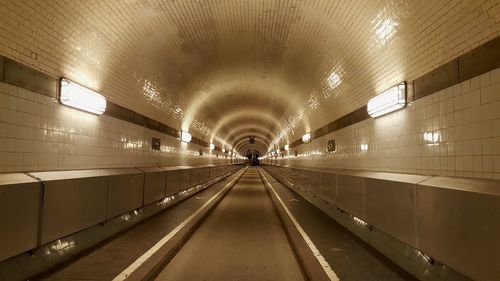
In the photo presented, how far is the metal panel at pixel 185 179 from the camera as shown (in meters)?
13.6

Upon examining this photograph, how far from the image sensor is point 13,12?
15.3ft

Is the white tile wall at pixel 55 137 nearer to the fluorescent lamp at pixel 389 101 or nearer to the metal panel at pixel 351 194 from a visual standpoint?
the metal panel at pixel 351 194

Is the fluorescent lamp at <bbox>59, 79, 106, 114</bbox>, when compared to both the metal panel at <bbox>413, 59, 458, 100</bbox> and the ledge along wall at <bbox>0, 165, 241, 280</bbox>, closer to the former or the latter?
the ledge along wall at <bbox>0, 165, 241, 280</bbox>

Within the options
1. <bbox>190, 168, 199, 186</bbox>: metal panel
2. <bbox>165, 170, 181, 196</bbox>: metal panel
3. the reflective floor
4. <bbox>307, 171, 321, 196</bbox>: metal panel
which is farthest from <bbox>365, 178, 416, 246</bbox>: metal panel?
<bbox>190, 168, 199, 186</bbox>: metal panel

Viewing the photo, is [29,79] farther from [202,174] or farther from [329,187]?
[202,174]

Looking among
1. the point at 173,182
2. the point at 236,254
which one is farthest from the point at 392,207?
the point at 173,182

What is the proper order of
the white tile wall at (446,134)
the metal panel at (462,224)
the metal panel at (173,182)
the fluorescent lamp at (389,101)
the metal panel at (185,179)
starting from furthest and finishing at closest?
the metal panel at (185,179) < the metal panel at (173,182) < the fluorescent lamp at (389,101) < the white tile wall at (446,134) < the metal panel at (462,224)

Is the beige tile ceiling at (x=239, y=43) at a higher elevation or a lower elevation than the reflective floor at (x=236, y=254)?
higher

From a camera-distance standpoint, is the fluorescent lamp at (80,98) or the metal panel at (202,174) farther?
the metal panel at (202,174)

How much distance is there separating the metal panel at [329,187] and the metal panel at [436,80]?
3.81m

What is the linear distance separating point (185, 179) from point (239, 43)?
20.0 feet

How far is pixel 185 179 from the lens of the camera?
14.2 meters

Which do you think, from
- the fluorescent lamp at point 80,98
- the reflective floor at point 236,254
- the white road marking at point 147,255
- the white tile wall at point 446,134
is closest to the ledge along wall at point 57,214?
the white road marking at point 147,255

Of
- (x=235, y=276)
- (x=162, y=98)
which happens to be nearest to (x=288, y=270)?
(x=235, y=276)
